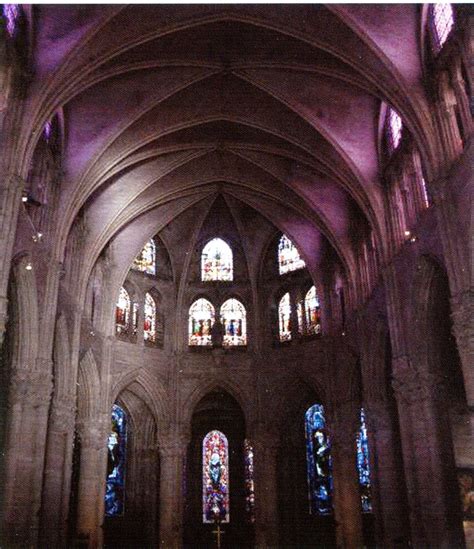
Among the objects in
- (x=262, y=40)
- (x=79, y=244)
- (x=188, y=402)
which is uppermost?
(x=262, y=40)

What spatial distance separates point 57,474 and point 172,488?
8.48 m

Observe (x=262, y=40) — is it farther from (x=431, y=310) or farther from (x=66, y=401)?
(x=66, y=401)

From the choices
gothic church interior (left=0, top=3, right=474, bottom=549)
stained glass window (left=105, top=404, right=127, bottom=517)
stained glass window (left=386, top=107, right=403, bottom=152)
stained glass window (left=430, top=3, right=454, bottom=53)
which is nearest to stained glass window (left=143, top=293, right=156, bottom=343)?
gothic church interior (left=0, top=3, right=474, bottom=549)

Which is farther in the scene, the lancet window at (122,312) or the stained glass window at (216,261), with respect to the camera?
the stained glass window at (216,261)

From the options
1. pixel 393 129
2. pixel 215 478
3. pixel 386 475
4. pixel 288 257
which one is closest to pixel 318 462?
pixel 215 478

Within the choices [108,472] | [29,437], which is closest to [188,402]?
[108,472]

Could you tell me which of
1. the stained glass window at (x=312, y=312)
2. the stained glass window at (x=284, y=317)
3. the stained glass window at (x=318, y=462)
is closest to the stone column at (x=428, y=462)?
the stained glass window at (x=312, y=312)

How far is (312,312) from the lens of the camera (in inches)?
1201

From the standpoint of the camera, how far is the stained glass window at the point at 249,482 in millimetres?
30891

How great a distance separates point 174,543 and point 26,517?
1212 cm

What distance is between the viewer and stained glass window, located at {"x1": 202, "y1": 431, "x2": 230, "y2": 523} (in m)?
31.2

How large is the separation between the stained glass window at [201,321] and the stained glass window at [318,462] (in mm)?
6407

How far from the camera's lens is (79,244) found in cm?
2492

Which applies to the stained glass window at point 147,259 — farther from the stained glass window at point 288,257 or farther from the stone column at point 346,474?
the stone column at point 346,474
